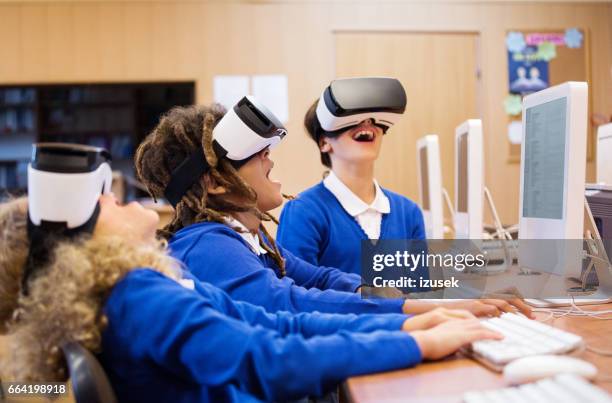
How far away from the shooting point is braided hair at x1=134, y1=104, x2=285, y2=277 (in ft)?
4.44

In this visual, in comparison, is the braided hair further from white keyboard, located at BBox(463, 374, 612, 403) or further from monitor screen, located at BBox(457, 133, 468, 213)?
monitor screen, located at BBox(457, 133, 468, 213)

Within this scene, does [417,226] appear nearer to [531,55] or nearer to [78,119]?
[531,55]

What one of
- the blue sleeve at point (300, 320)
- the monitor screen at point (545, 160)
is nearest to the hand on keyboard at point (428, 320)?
the blue sleeve at point (300, 320)

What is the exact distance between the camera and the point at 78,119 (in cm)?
562

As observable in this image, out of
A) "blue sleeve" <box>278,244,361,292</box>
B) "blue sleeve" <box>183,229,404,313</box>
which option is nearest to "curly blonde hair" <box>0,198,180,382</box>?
"blue sleeve" <box>183,229,404,313</box>

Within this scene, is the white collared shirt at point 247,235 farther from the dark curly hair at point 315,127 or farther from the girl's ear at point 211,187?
the dark curly hair at point 315,127

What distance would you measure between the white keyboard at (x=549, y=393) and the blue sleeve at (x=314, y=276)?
2.73 ft

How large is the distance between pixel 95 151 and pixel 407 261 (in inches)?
33.1

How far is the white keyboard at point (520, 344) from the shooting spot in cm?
86

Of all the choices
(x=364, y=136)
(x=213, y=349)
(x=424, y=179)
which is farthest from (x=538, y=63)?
(x=213, y=349)

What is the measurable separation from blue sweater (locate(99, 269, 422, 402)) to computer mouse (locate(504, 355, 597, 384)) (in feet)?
0.48

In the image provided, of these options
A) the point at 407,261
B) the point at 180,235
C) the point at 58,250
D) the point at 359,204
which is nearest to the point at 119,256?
the point at 58,250

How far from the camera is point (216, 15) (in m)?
4.73

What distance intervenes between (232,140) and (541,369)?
2.64ft
